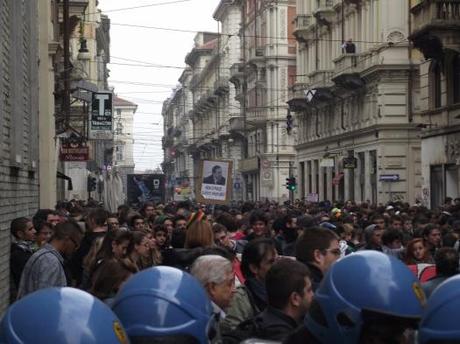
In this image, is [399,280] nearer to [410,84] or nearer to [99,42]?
[410,84]

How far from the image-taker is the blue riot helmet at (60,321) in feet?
9.42

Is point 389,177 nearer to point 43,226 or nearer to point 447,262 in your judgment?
point 43,226

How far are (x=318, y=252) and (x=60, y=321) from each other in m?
3.60

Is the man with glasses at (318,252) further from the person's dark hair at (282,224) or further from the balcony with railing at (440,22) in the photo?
the balcony with railing at (440,22)

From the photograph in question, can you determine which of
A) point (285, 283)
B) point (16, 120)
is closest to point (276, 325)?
point (285, 283)

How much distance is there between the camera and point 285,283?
190 inches

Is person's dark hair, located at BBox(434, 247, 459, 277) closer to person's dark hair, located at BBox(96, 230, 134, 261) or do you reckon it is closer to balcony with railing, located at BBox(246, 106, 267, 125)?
person's dark hair, located at BBox(96, 230, 134, 261)

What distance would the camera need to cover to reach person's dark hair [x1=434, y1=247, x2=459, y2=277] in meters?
7.02

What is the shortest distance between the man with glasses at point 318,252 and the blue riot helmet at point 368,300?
280cm

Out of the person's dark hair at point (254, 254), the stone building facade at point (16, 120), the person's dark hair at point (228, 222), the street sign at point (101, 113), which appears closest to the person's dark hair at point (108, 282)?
the person's dark hair at point (254, 254)

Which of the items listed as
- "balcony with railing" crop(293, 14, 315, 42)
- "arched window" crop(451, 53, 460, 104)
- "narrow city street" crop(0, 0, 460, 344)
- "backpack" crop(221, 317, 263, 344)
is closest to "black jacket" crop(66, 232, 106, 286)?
"narrow city street" crop(0, 0, 460, 344)

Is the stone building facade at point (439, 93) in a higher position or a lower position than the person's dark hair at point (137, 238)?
higher

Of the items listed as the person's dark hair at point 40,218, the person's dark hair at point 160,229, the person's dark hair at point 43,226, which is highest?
the person's dark hair at point 40,218

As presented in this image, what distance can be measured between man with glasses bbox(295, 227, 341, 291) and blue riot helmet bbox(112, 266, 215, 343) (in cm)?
278
